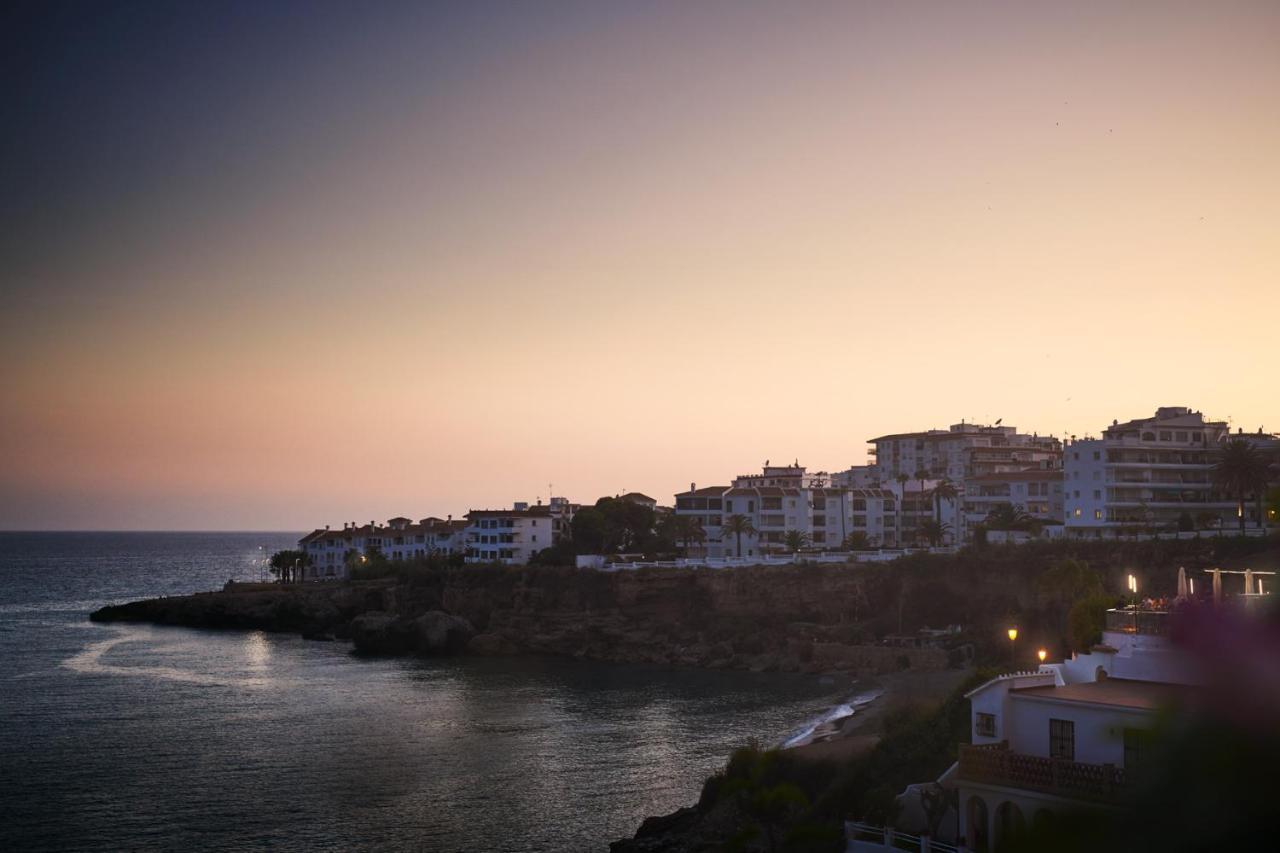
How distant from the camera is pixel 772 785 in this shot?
116 ft

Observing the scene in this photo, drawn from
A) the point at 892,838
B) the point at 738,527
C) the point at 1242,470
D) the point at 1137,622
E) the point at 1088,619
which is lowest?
the point at 892,838

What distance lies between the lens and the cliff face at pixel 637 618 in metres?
78.6

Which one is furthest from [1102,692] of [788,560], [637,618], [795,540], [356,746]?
[795,540]

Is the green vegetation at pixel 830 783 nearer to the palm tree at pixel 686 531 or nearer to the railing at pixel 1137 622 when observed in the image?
the railing at pixel 1137 622

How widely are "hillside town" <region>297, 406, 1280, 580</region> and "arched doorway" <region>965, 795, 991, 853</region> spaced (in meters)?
54.5

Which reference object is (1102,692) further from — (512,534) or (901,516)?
(512,534)

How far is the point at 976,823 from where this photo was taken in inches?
913

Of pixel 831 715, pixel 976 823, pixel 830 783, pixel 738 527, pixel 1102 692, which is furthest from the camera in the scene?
pixel 738 527

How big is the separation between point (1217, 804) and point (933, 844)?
21.3 metres

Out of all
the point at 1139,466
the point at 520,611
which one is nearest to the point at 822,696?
the point at 520,611

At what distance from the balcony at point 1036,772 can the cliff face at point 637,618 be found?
4986 cm

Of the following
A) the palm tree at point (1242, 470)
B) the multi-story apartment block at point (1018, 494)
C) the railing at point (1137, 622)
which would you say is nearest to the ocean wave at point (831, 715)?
the railing at point (1137, 622)

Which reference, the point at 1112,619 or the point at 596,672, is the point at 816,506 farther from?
the point at 1112,619

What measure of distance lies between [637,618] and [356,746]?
39.7 metres
